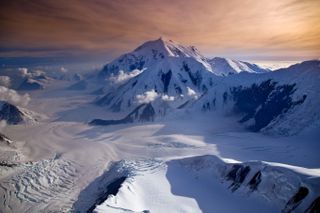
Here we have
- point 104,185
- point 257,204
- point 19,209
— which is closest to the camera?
point 257,204

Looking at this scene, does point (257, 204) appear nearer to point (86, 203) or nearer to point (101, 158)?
point (86, 203)

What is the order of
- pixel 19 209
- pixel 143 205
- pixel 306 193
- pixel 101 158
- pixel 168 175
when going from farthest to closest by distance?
pixel 101 158 → pixel 19 209 → pixel 168 175 → pixel 143 205 → pixel 306 193

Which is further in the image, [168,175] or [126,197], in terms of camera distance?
[168,175]

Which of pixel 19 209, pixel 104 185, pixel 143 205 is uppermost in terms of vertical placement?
pixel 143 205

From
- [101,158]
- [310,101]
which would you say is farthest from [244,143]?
[101,158]

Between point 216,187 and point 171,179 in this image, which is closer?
point 216,187

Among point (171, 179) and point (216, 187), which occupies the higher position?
point (216, 187)

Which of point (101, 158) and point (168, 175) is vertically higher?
point (168, 175)

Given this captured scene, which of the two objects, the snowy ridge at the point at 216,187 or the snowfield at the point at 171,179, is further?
the snowfield at the point at 171,179

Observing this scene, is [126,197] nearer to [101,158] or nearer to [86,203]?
[86,203]

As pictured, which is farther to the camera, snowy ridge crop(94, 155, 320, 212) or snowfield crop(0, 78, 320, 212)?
snowfield crop(0, 78, 320, 212)

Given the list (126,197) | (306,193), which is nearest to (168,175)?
(126,197)
